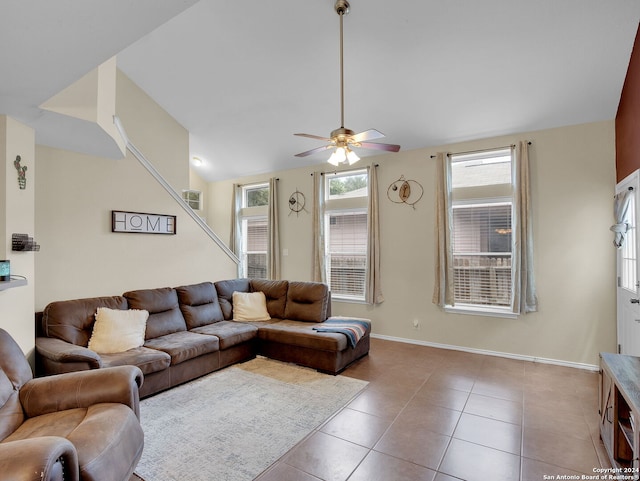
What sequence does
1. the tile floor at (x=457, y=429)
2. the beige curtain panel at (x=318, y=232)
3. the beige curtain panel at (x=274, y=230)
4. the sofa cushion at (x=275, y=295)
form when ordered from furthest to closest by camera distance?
the beige curtain panel at (x=274, y=230)
the beige curtain panel at (x=318, y=232)
the sofa cushion at (x=275, y=295)
the tile floor at (x=457, y=429)

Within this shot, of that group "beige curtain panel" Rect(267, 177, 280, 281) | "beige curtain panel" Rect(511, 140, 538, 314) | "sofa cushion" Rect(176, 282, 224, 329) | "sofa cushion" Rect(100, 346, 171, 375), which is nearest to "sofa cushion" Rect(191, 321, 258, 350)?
"sofa cushion" Rect(176, 282, 224, 329)

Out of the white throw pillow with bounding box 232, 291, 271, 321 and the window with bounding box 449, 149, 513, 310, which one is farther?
the white throw pillow with bounding box 232, 291, 271, 321

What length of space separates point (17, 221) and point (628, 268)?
5.49 metres

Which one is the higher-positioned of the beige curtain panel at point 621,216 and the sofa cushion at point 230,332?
the beige curtain panel at point 621,216

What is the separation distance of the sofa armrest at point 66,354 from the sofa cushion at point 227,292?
2.00 m

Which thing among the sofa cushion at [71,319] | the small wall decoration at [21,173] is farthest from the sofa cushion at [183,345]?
the small wall decoration at [21,173]

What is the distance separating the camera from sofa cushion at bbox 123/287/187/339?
369 cm

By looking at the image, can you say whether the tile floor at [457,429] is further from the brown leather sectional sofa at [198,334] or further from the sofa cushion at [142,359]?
the sofa cushion at [142,359]

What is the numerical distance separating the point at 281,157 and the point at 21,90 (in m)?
3.95

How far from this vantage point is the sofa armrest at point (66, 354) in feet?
8.46

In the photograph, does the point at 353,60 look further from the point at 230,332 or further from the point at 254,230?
the point at 254,230

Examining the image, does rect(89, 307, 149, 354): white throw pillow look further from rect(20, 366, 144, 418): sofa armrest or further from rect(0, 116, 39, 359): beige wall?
rect(20, 366, 144, 418): sofa armrest

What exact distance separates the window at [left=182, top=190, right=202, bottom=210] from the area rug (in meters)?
3.21

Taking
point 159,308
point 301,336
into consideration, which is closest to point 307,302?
point 301,336
